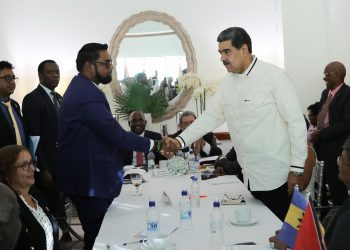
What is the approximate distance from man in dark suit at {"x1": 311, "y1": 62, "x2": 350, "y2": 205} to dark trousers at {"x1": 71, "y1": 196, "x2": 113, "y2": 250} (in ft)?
9.78

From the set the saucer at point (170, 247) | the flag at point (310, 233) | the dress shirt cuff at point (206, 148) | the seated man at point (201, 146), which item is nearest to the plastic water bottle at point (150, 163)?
the seated man at point (201, 146)

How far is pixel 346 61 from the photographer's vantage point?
6062mm

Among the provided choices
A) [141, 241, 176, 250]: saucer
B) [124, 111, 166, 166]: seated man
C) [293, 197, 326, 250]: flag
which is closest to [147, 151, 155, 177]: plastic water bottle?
[124, 111, 166, 166]: seated man

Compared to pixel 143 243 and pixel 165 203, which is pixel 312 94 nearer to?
pixel 165 203

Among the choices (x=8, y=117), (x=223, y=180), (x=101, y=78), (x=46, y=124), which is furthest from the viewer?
(x=46, y=124)

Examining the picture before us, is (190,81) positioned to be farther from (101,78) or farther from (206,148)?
(101,78)

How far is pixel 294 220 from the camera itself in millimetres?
1936

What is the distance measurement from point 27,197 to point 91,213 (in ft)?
1.43

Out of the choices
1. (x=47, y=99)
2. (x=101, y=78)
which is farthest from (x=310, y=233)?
(x=47, y=99)

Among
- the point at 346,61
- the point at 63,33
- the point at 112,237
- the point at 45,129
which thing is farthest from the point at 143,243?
the point at 63,33

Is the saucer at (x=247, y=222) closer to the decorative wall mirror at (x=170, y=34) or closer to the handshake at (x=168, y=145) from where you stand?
the handshake at (x=168, y=145)

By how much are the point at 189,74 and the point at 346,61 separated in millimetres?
2098

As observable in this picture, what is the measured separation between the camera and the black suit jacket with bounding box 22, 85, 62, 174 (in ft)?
15.4

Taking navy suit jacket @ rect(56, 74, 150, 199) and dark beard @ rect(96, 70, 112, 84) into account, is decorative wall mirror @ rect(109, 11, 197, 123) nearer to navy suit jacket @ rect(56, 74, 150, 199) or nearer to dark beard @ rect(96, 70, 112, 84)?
dark beard @ rect(96, 70, 112, 84)
